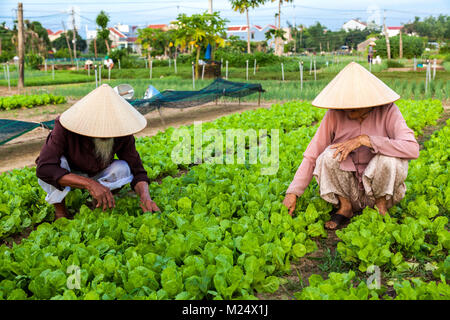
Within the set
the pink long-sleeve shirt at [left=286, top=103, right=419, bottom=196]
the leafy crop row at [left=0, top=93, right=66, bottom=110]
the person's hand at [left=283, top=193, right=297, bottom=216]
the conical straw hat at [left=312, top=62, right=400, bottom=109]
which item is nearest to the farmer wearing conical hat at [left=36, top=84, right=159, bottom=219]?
the person's hand at [left=283, top=193, right=297, bottom=216]

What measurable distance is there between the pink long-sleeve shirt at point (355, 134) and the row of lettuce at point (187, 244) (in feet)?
0.78

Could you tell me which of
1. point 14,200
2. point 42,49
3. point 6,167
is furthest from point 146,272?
point 42,49

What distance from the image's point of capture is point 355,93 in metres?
2.77

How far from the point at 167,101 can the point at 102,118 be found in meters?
5.55

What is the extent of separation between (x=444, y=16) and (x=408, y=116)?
6819cm

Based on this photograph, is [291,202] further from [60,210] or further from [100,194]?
[60,210]

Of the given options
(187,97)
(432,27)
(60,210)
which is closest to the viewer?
(60,210)

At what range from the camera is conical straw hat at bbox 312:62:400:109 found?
272 centimetres

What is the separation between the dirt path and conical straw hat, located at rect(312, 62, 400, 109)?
397 centimetres

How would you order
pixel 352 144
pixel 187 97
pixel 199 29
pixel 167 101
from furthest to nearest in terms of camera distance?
pixel 199 29, pixel 187 97, pixel 167 101, pixel 352 144

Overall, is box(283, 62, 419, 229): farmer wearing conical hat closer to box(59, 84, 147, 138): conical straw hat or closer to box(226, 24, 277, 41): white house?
box(59, 84, 147, 138): conical straw hat

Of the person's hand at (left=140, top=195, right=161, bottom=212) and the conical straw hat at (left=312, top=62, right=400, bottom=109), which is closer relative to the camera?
the conical straw hat at (left=312, top=62, right=400, bottom=109)

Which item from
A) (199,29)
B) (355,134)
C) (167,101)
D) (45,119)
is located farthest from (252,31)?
(355,134)
